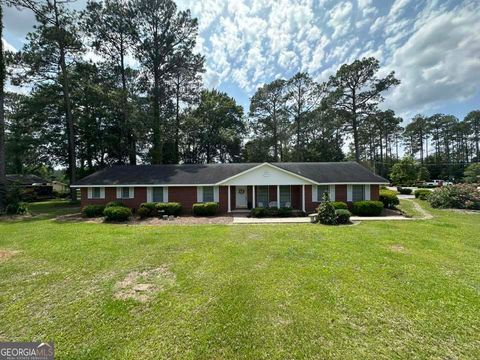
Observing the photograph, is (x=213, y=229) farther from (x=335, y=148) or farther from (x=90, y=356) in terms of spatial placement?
(x=335, y=148)

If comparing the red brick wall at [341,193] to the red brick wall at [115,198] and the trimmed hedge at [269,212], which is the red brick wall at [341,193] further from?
the red brick wall at [115,198]

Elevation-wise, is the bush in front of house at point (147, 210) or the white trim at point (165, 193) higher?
the white trim at point (165, 193)

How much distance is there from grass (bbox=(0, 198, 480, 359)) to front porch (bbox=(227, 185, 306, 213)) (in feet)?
31.2

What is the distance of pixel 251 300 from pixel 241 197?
14228 millimetres

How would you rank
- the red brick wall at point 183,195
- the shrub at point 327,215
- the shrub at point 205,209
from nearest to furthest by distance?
the shrub at point 327,215, the shrub at point 205,209, the red brick wall at point 183,195

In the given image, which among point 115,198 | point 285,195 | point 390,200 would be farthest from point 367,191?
point 115,198

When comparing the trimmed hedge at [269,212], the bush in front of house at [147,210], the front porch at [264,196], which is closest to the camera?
the trimmed hedge at [269,212]

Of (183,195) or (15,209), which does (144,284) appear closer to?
(183,195)

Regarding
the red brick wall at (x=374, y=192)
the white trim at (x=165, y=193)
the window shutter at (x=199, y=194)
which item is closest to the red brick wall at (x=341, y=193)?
the red brick wall at (x=374, y=192)

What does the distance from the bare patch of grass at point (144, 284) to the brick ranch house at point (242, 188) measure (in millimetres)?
11509

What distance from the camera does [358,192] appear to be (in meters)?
18.0

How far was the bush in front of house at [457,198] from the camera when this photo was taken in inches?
706

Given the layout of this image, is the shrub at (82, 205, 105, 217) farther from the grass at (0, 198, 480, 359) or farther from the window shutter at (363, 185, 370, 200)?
the window shutter at (363, 185, 370, 200)

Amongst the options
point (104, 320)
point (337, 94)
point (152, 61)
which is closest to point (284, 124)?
point (337, 94)
